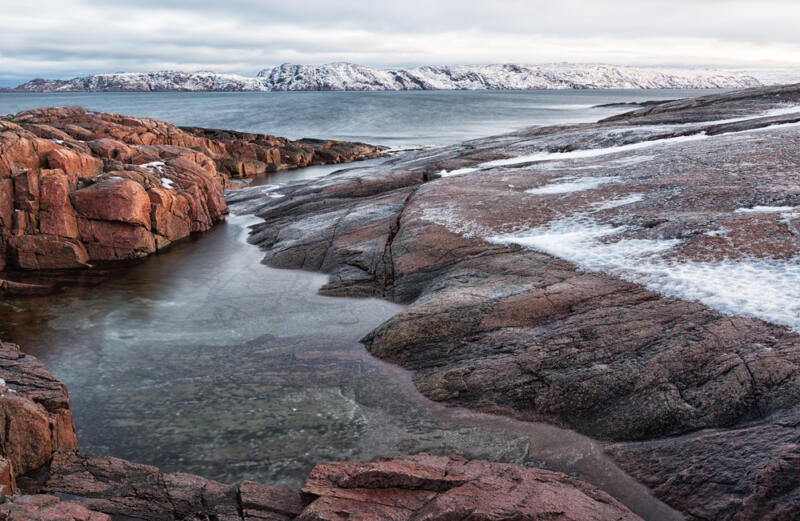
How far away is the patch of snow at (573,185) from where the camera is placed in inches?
851

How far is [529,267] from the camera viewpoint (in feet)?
50.3

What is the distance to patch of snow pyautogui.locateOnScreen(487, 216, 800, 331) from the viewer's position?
36.6 feet

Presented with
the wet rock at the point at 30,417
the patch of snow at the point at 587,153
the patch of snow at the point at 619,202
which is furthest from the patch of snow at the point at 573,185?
the wet rock at the point at 30,417

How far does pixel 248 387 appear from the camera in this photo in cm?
1261

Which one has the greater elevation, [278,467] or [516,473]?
[516,473]

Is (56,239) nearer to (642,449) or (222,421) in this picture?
(222,421)

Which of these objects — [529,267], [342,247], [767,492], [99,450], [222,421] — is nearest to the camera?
[767,492]

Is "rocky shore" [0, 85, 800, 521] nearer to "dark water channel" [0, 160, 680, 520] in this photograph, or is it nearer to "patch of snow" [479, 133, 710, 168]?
"dark water channel" [0, 160, 680, 520]

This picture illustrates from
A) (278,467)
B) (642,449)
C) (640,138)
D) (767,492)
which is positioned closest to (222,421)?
(278,467)

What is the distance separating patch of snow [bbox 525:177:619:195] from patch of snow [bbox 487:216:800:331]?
4.39 meters

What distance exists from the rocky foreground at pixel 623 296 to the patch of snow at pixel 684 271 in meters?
0.06

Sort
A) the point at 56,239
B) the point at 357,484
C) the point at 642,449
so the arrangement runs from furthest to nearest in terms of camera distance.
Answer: the point at 56,239 < the point at 642,449 < the point at 357,484

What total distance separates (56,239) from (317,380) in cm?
1683

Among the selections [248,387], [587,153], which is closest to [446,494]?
[248,387]
